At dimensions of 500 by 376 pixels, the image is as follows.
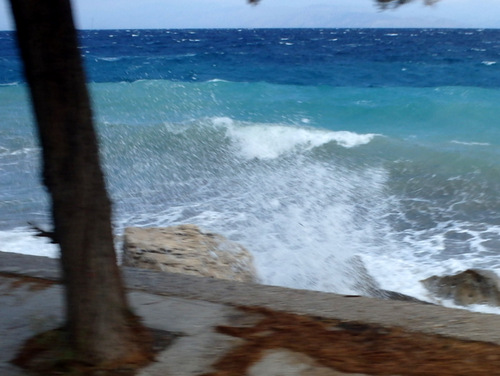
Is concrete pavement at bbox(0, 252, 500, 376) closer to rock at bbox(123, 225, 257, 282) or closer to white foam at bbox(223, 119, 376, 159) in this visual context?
rock at bbox(123, 225, 257, 282)

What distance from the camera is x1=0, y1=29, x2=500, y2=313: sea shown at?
8.12 meters

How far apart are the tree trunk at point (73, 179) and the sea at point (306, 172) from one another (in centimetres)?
26

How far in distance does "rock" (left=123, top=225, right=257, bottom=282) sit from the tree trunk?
8.68 feet

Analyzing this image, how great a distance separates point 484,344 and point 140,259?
11.0ft

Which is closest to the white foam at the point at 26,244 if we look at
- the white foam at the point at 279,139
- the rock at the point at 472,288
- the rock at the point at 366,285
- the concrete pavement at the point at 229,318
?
the concrete pavement at the point at 229,318

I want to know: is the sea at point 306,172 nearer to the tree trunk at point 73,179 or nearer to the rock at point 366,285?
the rock at point 366,285

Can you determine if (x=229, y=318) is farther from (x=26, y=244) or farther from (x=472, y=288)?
(x=26, y=244)

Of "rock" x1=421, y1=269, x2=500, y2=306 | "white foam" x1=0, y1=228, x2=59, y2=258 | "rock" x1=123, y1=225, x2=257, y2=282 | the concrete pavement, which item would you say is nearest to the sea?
"white foam" x1=0, y1=228, x2=59, y2=258

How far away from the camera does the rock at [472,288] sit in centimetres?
648

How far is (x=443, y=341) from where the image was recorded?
3.58 m

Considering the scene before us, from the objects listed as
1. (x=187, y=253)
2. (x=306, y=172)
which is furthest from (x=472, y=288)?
(x=306, y=172)

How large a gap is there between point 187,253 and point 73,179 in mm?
3321

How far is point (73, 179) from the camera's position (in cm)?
293

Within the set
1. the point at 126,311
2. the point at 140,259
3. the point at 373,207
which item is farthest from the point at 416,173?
the point at 126,311
